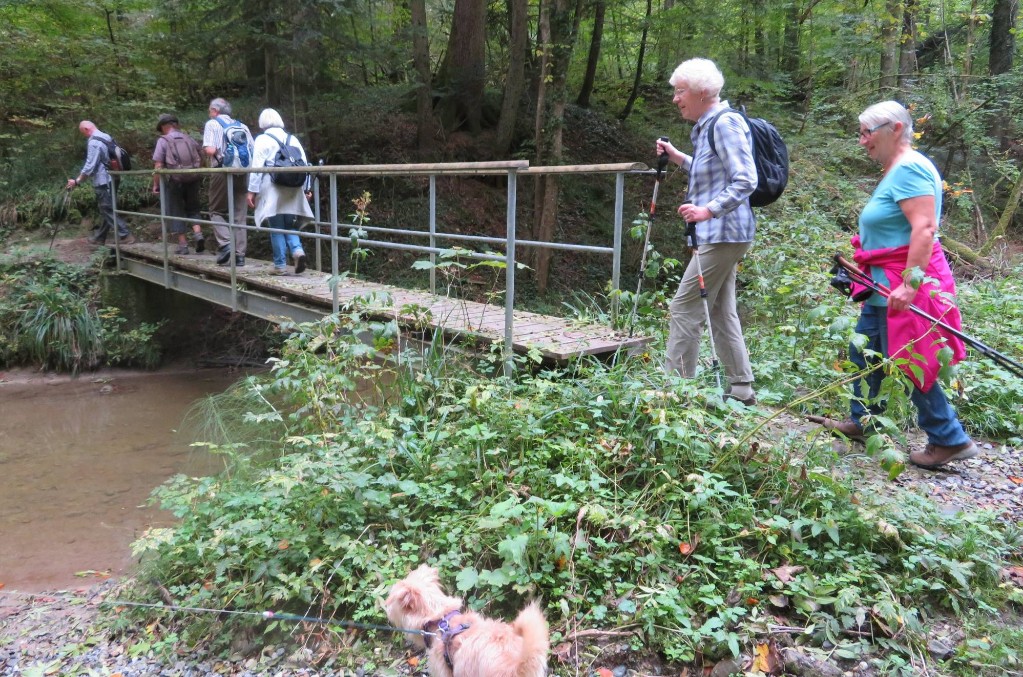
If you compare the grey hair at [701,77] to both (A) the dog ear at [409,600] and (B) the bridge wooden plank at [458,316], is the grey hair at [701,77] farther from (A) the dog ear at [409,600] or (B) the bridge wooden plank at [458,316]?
(A) the dog ear at [409,600]

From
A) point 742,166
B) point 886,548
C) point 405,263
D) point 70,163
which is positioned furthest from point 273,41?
point 886,548

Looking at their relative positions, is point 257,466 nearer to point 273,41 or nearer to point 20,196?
point 273,41

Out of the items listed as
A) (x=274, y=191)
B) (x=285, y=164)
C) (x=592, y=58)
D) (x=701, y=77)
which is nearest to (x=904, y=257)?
(x=701, y=77)

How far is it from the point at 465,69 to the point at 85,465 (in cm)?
973

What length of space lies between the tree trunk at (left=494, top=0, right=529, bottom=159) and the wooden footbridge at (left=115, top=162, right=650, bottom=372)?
621cm

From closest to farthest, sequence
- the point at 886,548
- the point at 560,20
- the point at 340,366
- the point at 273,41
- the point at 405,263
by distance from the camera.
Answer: the point at 886,548 < the point at 340,366 < the point at 273,41 < the point at 560,20 < the point at 405,263

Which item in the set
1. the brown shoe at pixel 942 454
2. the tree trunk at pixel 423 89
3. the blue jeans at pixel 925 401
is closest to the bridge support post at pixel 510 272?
the blue jeans at pixel 925 401

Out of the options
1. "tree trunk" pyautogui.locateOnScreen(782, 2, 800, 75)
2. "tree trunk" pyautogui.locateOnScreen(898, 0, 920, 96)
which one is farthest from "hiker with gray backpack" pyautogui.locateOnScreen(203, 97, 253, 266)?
"tree trunk" pyautogui.locateOnScreen(782, 2, 800, 75)

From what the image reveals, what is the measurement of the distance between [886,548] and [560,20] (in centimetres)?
982

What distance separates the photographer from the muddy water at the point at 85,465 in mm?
4844

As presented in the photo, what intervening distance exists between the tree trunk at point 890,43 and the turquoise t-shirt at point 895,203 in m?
8.71

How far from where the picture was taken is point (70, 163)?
449 inches

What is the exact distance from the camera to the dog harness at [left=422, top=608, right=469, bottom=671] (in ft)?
7.48

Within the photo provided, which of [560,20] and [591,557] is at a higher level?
[560,20]
